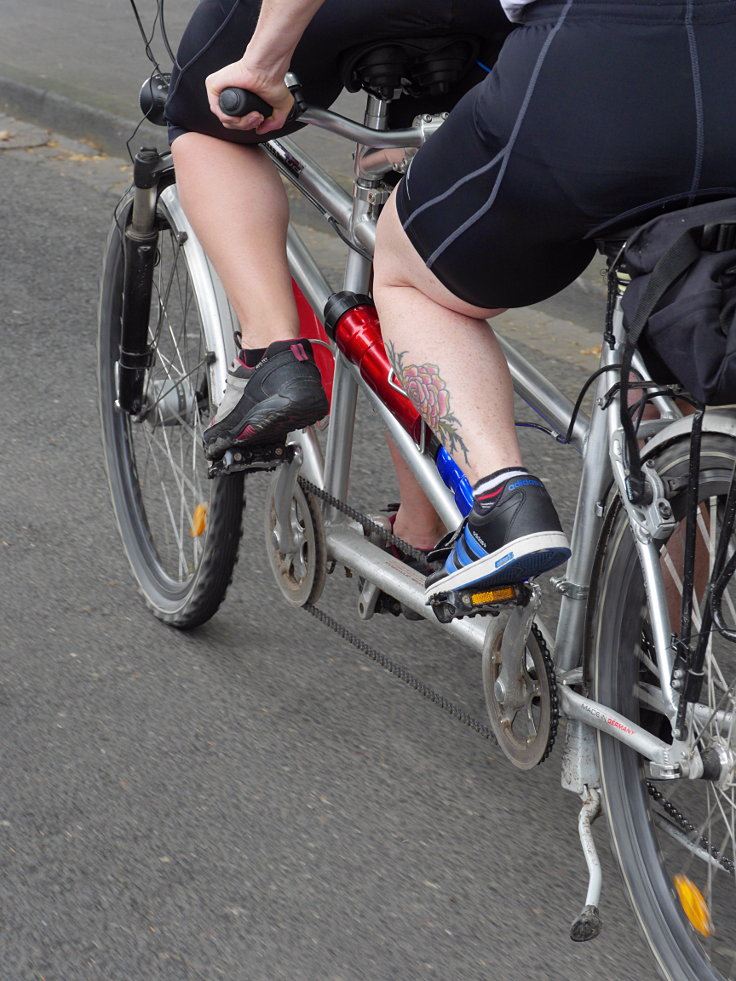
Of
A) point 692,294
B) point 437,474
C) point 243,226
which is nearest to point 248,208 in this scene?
point 243,226

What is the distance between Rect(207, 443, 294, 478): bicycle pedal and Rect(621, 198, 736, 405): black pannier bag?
1.03 metres

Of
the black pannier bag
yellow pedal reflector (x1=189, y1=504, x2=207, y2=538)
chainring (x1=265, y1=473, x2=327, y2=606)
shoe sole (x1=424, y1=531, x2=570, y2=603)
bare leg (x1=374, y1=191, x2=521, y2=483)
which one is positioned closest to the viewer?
the black pannier bag

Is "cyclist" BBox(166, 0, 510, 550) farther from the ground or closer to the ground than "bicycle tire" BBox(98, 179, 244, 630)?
farther from the ground

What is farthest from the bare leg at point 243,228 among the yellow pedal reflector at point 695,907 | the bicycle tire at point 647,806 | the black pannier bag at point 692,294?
the yellow pedal reflector at point 695,907

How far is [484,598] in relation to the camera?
6.88ft

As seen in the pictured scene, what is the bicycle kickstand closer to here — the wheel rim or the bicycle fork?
the wheel rim

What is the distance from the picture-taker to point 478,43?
2.33 metres

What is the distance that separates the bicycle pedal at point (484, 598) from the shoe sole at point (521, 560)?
31mm

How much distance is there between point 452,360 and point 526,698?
23.1 inches

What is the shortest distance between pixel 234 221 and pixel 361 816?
1.16 m

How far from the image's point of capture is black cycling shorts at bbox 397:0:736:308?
67.0 inches

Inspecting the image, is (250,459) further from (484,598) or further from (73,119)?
(73,119)

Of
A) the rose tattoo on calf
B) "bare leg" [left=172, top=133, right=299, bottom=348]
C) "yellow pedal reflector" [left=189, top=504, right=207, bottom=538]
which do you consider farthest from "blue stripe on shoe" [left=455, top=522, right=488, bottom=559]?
"yellow pedal reflector" [left=189, top=504, right=207, bottom=538]

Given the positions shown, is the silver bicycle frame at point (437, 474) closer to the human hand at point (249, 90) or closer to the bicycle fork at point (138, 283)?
the human hand at point (249, 90)
